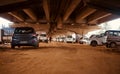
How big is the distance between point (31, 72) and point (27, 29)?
47.0 ft

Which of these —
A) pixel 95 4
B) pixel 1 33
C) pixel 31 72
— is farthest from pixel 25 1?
pixel 31 72

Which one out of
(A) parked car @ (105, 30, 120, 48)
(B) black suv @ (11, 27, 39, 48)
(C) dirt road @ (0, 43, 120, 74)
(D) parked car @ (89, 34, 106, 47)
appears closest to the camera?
(C) dirt road @ (0, 43, 120, 74)

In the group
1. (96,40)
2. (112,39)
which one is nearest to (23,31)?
(112,39)

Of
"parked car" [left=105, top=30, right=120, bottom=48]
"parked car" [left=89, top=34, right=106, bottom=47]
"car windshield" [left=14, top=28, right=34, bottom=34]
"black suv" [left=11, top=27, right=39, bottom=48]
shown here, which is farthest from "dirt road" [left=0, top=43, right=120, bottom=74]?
"parked car" [left=89, top=34, right=106, bottom=47]

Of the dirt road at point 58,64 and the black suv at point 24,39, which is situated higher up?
the black suv at point 24,39

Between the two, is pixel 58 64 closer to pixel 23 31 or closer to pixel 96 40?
pixel 23 31

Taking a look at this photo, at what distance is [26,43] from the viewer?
2058 cm

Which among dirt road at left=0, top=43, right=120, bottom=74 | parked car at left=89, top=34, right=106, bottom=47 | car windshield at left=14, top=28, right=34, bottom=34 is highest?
car windshield at left=14, top=28, right=34, bottom=34

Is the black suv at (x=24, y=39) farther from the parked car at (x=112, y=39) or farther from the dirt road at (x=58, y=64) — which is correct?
the parked car at (x=112, y=39)

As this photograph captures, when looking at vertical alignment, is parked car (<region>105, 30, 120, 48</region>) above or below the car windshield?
below

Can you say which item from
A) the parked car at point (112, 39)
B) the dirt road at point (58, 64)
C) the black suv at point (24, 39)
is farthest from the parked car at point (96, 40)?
the dirt road at point (58, 64)

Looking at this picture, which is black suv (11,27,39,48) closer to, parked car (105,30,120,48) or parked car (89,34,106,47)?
parked car (105,30,120,48)

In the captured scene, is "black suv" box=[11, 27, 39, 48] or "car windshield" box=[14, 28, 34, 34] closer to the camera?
"black suv" box=[11, 27, 39, 48]

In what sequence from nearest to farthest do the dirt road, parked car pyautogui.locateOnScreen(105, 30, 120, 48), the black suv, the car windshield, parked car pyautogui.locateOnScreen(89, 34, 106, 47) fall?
the dirt road → the black suv → the car windshield → parked car pyautogui.locateOnScreen(105, 30, 120, 48) → parked car pyautogui.locateOnScreen(89, 34, 106, 47)
